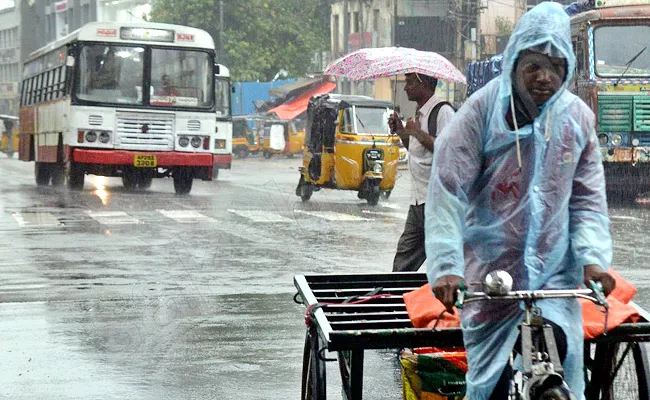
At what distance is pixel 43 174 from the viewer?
29594 mm

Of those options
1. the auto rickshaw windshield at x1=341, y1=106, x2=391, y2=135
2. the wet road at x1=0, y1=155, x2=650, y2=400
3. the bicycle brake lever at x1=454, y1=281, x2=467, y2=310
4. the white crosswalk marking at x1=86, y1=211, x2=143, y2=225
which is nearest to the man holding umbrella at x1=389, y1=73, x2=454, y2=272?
the wet road at x1=0, y1=155, x2=650, y2=400

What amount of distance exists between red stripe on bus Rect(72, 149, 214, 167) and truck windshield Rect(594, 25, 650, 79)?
759 cm

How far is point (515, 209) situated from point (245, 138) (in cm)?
4898

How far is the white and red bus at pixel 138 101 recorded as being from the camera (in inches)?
967

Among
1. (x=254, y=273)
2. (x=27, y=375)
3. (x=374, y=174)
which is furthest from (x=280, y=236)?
(x=27, y=375)

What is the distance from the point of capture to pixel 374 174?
75.4ft

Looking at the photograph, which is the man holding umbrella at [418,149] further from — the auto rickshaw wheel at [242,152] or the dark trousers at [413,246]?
the auto rickshaw wheel at [242,152]

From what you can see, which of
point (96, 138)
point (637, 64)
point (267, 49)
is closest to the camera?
point (637, 64)

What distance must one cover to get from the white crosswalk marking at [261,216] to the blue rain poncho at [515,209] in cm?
1450

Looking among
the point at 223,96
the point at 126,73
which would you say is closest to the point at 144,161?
the point at 126,73

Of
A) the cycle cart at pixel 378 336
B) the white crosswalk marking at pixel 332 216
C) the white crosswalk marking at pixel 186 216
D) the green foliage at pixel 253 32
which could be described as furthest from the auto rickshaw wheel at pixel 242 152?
the cycle cart at pixel 378 336

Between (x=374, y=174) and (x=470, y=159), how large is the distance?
18.7m

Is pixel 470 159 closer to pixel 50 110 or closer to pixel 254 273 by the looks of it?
pixel 254 273

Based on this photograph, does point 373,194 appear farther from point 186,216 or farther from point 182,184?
point 182,184
